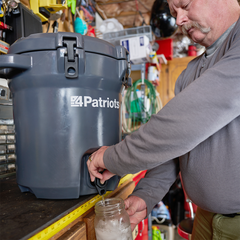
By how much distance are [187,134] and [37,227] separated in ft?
1.19

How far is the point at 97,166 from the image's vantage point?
584 mm

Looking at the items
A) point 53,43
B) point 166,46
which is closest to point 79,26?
point 53,43

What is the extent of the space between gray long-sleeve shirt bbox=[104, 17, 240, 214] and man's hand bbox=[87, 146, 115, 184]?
3 cm

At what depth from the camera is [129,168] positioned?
1.74 ft

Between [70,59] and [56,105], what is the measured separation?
0.42 ft

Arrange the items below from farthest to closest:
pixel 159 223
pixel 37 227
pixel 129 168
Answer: pixel 159 223, pixel 129 168, pixel 37 227

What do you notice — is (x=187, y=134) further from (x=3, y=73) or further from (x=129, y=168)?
(x=3, y=73)

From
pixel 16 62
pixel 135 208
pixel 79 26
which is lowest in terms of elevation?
pixel 135 208

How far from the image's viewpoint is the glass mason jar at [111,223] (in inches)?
21.2

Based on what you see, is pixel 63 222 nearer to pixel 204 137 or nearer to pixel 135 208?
pixel 135 208

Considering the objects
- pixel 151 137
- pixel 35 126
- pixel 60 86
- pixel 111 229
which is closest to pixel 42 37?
pixel 60 86

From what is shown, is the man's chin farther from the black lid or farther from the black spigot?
the black spigot

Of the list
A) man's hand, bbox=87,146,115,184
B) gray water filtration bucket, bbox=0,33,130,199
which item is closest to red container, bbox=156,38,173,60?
gray water filtration bucket, bbox=0,33,130,199

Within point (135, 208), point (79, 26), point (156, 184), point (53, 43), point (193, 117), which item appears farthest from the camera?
point (79, 26)
